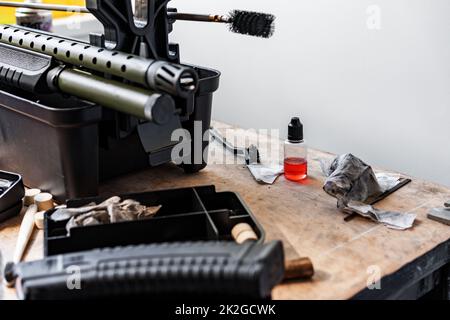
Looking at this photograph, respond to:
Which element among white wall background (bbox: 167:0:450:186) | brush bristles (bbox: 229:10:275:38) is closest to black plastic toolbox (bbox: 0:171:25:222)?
brush bristles (bbox: 229:10:275:38)

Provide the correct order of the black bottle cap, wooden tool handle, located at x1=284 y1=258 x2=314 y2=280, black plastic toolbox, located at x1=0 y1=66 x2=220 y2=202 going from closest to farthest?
wooden tool handle, located at x1=284 y1=258 x2=314 y2=280, black plastic toolbox, located at x1=0 y1=66 x2=220 y2=202, the black bottle cap

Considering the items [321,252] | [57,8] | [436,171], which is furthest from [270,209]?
[57,8]

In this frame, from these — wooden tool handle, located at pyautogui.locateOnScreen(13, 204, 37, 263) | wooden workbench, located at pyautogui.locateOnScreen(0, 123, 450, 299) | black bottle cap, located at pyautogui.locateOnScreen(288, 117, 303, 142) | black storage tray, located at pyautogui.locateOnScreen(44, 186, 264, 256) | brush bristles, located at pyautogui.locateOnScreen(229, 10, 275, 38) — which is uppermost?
brush bristles, located at pyautogui.locateOnScreen(229, 10, 275, 38)

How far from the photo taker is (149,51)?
0.95 m

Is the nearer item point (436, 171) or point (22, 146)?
point (22, 146)

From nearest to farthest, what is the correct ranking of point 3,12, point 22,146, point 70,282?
point 70,282, point 22,146, point 3,12

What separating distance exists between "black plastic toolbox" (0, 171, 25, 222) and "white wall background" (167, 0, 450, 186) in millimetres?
661

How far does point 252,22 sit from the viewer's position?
103 cm

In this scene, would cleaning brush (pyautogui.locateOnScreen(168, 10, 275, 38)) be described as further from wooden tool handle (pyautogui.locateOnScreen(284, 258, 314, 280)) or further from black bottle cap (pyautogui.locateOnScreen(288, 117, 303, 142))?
wooden tool handle (pyautogui.locateOnScreen(284, 258, 314, 280))

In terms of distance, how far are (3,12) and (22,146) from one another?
2.65ft

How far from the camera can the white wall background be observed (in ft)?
3.76

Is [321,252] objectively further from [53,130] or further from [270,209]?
[53,130]
